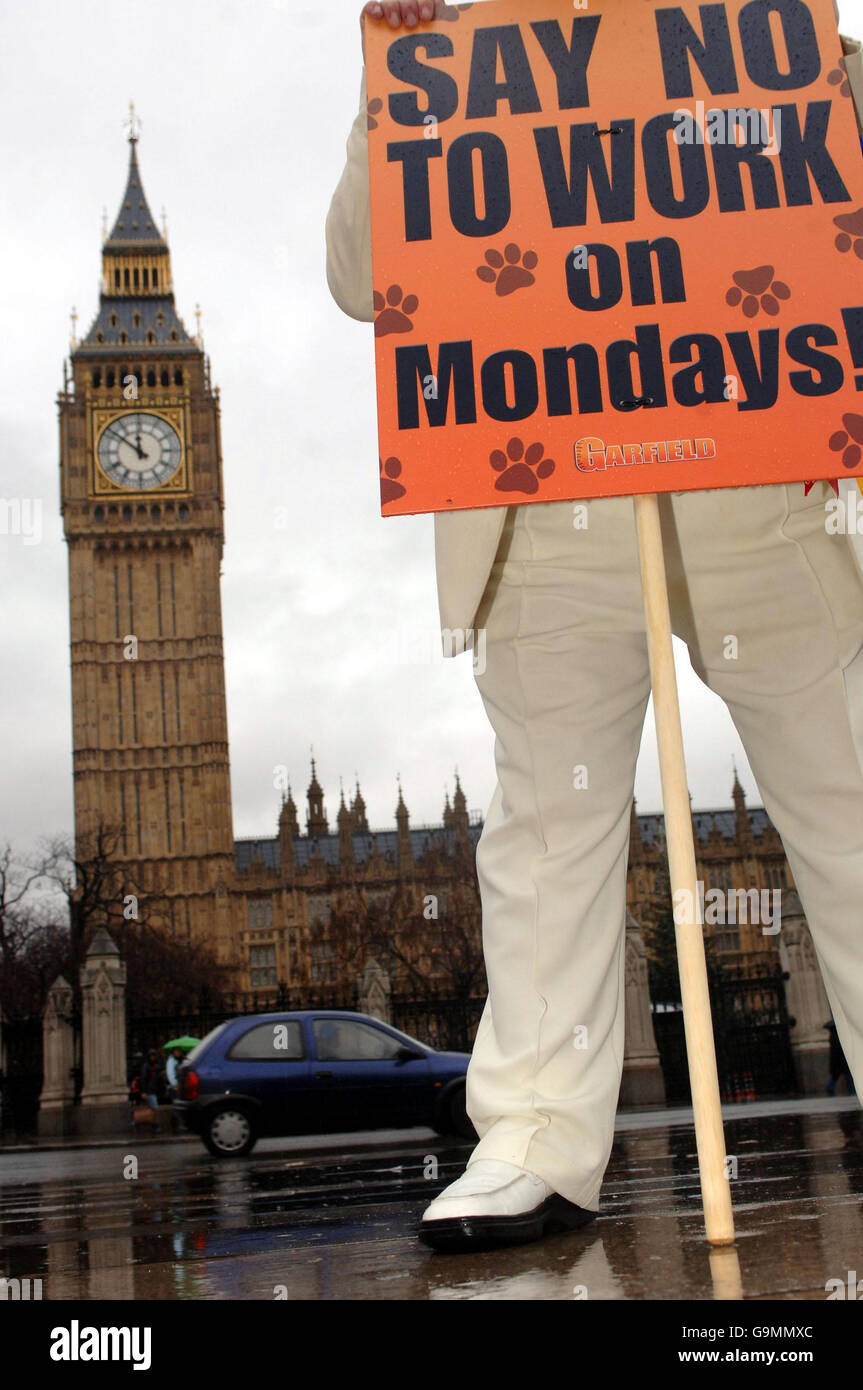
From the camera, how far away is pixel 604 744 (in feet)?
7.52

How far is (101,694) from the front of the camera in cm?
5788

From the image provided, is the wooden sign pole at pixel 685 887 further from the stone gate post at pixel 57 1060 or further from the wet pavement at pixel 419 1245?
the stone gate post at pixel 57 1060

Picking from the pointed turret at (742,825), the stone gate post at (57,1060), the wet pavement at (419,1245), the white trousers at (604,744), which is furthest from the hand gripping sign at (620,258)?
the pointed turret at (742,825)

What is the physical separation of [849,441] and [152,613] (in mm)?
57489

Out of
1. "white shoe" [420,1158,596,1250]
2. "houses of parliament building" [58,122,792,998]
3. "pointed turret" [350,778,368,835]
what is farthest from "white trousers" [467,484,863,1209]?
"pointed turret" [350,778,368,835]

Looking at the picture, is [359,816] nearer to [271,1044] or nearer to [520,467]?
[271,1044]

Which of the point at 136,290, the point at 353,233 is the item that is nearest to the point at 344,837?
the point at 136,290

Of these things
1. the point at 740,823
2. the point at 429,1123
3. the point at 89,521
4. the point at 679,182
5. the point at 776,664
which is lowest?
the point at 429,1123

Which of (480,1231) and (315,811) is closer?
(480,1231)

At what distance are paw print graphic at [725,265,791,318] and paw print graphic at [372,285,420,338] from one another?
0.48m

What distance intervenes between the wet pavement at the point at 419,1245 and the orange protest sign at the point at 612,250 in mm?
1016
